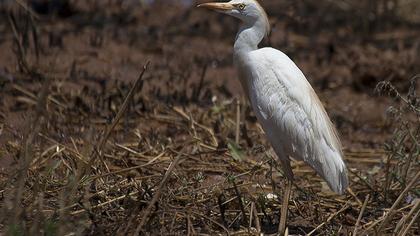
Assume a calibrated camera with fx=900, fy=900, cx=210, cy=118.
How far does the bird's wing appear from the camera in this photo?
4852mm

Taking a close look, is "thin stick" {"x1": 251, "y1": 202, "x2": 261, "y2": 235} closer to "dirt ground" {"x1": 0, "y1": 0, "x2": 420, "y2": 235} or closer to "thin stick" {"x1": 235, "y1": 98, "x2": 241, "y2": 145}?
"dirt ground" {"x1": 0, "y1": 0, "x2": 420, "y2": 235}

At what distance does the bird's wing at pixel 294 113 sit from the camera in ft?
15.9

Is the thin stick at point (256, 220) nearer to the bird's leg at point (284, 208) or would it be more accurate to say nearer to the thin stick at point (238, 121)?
the bird's leg at point (284, 208)

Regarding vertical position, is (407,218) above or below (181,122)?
above

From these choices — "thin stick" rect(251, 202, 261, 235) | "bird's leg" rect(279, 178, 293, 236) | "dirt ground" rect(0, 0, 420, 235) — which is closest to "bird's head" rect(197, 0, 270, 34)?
"dirt ground" rect(0, 0, 420, 235)

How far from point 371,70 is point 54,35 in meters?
2.91

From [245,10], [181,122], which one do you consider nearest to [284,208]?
[245,10]

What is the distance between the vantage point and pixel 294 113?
486 centimetres

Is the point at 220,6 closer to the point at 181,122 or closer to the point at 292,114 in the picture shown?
the point at 292,114

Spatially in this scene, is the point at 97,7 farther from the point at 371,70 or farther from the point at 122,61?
the point at 371,70

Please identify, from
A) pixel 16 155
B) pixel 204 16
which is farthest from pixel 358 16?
pixel 16 155

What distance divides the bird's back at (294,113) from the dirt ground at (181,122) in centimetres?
35

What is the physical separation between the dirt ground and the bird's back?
0.35m

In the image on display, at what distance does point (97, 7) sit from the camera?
9.29 m
